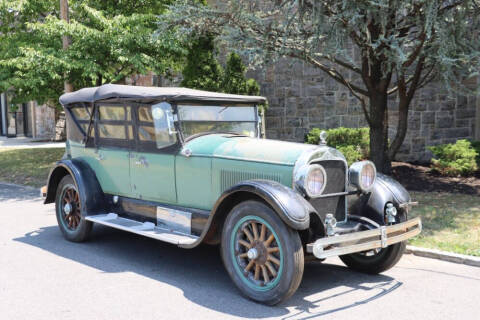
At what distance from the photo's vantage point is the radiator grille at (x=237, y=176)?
4.71 meters

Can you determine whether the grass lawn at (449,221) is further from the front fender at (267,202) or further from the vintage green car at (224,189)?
the front fender at (267,202)

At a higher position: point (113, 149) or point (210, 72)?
point (210, 72)

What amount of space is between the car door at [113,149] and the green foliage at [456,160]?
6.82 m

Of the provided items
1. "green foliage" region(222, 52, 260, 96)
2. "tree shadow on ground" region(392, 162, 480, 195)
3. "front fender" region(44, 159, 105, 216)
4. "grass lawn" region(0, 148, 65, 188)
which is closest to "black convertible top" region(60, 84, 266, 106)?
"front fender" region(44, 159, 105, 216)

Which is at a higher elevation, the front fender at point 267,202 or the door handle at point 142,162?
the door handle at point 142,162

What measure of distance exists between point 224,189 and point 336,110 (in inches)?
345

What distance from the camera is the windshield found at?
5543 mm

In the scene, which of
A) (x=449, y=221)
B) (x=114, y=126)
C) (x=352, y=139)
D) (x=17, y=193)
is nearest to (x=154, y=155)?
(x=114, y=126)

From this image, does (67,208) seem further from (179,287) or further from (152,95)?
(179,287)

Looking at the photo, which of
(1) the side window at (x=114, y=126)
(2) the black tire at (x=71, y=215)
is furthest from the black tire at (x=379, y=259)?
(2) the black tire at (x=71, y=215)

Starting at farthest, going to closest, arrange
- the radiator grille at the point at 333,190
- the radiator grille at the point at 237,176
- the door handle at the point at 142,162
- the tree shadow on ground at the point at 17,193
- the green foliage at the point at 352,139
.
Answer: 1. the green foliage at the point at 352,139
2. the tree shadow on ground at the point at 17,193
3. the door handle at the point at 142,162
4. the radiator grille at the point at 333,190
5. the radiator grille at the point at 237,176

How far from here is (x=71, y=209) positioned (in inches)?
254

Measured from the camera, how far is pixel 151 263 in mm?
5539

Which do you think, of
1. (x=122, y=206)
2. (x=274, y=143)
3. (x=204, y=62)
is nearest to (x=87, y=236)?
(x=122, y=206)
